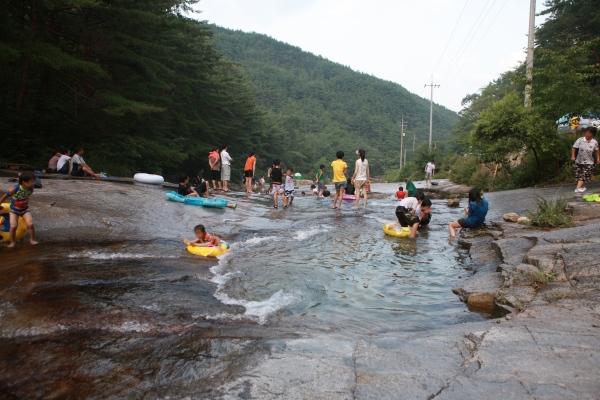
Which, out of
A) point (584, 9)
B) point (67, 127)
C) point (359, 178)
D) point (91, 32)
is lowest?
point (359, 178)

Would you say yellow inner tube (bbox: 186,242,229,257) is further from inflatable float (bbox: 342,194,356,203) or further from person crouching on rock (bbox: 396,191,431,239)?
inflatable float (bbox: 342,194,356,203)

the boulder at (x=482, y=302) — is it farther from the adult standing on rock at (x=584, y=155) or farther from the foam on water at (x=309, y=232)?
the adult standing on rock at (x=584, y=155)

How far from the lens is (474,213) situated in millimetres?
10984

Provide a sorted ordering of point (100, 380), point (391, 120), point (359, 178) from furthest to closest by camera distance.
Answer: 1. point (391, 120)
2. point (359, 178)
3. point (100, 380)

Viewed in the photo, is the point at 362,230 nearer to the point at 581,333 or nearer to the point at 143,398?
the point at 581,333

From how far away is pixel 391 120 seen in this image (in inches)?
5423

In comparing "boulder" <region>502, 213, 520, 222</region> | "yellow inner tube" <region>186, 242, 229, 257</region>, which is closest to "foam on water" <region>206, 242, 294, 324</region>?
"yellow inner tube" <region>186, 242, 229, 257</region>

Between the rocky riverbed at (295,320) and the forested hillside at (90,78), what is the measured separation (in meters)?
10.5

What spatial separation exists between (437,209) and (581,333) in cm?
1389

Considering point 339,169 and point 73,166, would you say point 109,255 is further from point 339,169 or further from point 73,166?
point 73,166

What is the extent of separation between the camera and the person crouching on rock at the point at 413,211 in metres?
11.8

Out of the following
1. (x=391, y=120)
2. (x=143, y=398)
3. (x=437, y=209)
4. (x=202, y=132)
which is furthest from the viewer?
(x=391, y=120)

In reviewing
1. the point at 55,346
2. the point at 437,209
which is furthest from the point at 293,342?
the point at 437,209

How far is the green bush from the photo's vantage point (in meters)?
9.83
